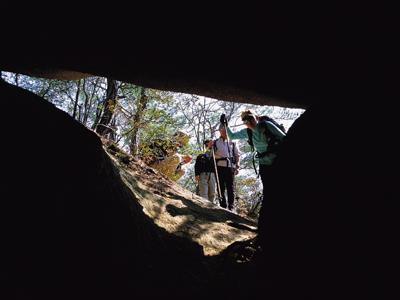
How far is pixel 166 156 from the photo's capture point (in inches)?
383

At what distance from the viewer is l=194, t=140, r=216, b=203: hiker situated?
816 cm

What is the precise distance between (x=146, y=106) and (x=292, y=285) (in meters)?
7.27

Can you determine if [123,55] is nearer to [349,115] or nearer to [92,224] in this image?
[92,224]

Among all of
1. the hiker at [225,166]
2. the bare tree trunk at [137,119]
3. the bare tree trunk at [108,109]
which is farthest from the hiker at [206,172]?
the bare tree trunk at [108,109]

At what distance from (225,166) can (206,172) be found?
0.82 meters

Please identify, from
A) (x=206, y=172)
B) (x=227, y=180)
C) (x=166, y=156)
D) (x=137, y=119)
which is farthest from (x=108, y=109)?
(x=227, y=180)

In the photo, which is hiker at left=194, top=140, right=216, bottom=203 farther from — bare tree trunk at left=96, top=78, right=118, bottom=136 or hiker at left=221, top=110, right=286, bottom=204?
bare tree trunk at left=96, top=78, right=118, bottom=136

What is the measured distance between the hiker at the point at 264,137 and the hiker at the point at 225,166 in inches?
77.7

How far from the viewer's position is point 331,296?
221 centimetres

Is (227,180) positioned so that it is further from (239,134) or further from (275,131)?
(275,131)

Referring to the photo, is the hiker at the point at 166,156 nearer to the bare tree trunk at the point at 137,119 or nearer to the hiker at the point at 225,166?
the bare tree trunk at the point at 137,119

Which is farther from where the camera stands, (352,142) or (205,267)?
(205,267)

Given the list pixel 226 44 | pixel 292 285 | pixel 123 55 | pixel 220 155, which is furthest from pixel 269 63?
pixel 220 155

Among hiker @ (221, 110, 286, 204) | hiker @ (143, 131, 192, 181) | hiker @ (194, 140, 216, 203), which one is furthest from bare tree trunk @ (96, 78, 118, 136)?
hiker @ (221, 110, 286, 204)
